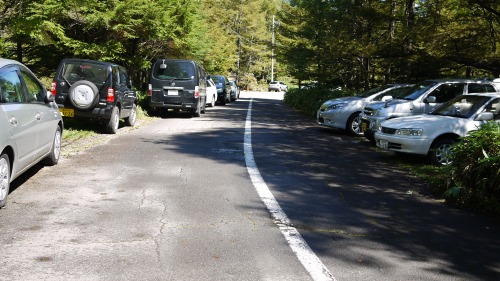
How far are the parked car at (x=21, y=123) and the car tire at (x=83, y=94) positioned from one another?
12.4 feet

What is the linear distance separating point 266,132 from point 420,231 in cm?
915

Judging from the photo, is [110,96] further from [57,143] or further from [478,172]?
[478,172]

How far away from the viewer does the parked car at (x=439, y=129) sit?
9.38 m

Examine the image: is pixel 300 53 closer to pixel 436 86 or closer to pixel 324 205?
pixel 436 86

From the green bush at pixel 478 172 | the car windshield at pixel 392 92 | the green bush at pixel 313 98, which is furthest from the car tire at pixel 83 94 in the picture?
the green bush at pixel 313 98

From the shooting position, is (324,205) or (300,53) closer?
(324,205)

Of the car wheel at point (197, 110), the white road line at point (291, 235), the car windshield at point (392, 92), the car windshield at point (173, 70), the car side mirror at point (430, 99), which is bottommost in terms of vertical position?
the white road line at point (291, 235)

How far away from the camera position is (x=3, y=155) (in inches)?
218

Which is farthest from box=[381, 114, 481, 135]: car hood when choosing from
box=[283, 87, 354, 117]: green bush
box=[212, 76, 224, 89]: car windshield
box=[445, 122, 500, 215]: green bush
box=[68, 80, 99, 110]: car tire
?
box=[212, 76, 224, 89]: car windshield

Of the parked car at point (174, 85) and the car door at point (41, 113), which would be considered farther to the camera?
the parked car at point (174, 85)

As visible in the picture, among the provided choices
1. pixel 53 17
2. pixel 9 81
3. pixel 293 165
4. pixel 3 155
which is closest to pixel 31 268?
pixel 3 155

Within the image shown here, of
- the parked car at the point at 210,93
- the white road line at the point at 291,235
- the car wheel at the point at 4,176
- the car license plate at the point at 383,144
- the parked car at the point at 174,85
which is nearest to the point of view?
the white road line at the point at 291,235

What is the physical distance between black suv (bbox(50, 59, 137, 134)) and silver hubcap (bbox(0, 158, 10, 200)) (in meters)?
6.27

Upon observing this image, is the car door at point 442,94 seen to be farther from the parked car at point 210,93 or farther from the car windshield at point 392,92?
the parked car at point 210,93
